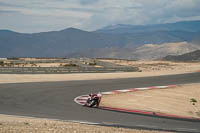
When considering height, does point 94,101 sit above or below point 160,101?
above

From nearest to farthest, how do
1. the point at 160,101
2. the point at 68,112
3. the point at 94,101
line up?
the point at 68,112 → the point at 94,101 → the point at 160,101

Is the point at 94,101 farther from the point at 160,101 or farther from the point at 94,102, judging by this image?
the point at 160,101

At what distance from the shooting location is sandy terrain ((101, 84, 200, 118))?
19812mm

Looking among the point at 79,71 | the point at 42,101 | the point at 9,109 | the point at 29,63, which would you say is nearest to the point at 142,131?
the point at 9,109

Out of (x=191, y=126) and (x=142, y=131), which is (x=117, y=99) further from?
(x=142, y=131)

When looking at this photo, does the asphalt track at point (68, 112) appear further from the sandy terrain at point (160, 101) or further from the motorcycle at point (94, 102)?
the sandy terrain at point (160, 101)

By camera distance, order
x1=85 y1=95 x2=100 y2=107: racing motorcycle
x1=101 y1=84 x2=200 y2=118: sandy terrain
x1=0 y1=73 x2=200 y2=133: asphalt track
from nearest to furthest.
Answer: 1. x1=0 y1=73 x2=200 y2=133: asphalt track
2. x1=85 y1=95 x2=100 y2=107: racing motorcycle
3. x1=101 y1=84 x2=200 y2=118: sandy terrain

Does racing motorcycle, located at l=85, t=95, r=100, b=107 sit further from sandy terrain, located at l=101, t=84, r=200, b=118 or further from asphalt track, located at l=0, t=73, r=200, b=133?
sandy terrain, located at l=101, t=84, r=200, b=118

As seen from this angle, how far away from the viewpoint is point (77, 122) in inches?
582

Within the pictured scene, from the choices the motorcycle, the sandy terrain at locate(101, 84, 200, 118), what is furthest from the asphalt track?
the sandy terrain at locate(101, 84, 200, 118)

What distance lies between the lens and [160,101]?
22406 millimetres

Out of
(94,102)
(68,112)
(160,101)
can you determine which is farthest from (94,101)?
(160,101)

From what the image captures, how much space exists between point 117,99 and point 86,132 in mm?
10959

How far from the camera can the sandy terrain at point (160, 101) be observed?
19812 mm
